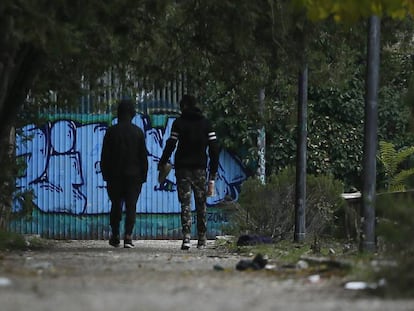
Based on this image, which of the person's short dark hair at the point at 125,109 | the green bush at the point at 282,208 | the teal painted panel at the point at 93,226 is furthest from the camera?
the teal painted panel at the point at 93,226

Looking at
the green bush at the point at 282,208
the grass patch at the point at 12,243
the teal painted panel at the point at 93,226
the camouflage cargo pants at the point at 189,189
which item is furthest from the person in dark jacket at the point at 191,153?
the teal painted panel at the point at 93,226

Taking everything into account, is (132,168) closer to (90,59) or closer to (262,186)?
(90,59)

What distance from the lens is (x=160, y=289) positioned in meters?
7.55

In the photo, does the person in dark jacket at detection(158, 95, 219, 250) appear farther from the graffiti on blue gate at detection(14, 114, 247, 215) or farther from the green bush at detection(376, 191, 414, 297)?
the graffiti on blue gate at detection(14, 114, 247, 215)

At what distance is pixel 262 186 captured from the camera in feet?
55.2

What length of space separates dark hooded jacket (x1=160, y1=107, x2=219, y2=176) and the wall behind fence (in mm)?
8323

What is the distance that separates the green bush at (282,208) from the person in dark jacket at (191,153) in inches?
101

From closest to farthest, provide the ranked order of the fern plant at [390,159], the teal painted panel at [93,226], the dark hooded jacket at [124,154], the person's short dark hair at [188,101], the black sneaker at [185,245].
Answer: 1. the person's short dark hair at [188,101]
2. the black sneaker at [185,245]
3. the dark hooded jacket at [124,154]
4. the fern plant at [390,159]
5. the teal painted panel at [93,226]

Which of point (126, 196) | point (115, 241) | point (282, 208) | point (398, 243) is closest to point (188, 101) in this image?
point (126, 196)

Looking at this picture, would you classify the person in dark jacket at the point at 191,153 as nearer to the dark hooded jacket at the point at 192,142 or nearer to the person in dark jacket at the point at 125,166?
the dark hooded jacket at the point at 192,142

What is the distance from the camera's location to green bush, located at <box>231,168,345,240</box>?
54.8 feet

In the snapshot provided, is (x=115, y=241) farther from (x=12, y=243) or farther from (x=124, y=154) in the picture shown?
(x=12, y=243)

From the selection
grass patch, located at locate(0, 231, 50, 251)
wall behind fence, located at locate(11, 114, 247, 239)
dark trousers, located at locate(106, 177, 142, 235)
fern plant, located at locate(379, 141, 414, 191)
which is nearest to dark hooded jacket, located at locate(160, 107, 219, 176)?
dark trousers, located at locate(106, 177, 142, 235)

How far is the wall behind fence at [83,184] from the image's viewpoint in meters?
22.4
